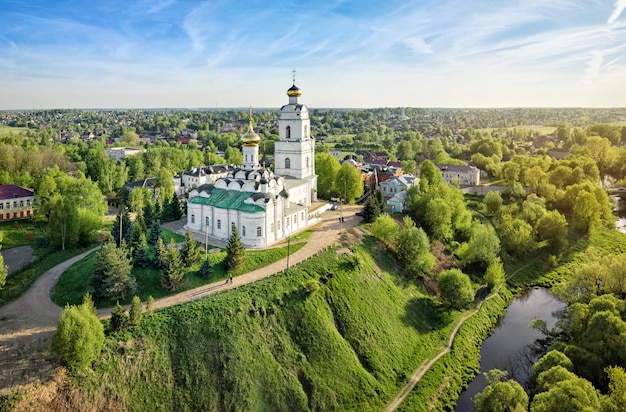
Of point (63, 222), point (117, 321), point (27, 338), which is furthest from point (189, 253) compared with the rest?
point (63, 222)

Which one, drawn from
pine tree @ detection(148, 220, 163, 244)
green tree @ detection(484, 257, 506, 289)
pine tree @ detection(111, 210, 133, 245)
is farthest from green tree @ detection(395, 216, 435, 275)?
pine tree @ detection(111, 210, 133, 245)

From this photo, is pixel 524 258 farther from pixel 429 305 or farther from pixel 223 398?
pixel 223 398

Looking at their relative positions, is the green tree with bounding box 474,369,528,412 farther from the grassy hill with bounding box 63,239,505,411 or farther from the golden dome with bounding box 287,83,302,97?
the golden dome with bounding box 287,83,302,97

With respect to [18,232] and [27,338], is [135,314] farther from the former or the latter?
[18,232]

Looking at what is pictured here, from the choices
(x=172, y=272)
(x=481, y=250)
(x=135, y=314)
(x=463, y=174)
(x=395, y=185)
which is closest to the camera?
(x=135, y=314)

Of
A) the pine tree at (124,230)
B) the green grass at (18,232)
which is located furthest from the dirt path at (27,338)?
the green grass at (18,232)

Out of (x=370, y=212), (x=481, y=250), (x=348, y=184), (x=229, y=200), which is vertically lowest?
(x=481, y=250)

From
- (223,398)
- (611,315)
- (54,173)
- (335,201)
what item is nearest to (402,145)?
(335,201)
